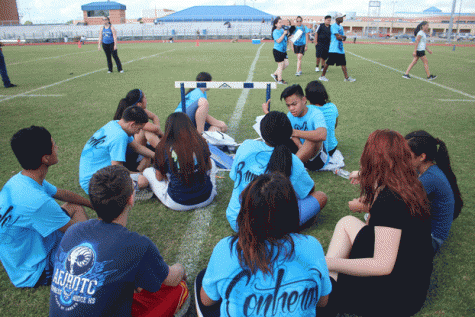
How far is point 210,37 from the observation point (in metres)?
43.8

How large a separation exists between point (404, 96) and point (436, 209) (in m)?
6.95

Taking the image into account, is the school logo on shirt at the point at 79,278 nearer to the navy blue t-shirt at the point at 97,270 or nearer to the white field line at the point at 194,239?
the navy blue t-shirt at the point at 97,270

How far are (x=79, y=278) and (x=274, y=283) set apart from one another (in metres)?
0.91

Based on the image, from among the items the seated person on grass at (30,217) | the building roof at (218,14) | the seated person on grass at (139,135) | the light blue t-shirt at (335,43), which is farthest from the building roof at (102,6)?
the seated person on grass at (30,217)

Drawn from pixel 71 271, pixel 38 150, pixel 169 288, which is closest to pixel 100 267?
pixel 71 271

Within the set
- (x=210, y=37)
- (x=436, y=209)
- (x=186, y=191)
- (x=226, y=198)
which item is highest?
(x=210, y=37)

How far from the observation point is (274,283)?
1.35m

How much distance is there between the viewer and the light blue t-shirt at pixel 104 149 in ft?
10.6

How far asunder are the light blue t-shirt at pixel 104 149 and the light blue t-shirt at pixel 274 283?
2.19m

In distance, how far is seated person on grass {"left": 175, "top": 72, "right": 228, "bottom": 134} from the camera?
16.0ft

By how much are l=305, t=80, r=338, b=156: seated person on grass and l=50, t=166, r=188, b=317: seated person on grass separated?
3.13 meters

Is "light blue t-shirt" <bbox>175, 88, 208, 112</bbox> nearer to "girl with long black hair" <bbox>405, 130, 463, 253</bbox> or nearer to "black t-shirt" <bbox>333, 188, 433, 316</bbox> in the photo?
"girl with long black hair" <bbox>405, 130, 463, 253</bbox>

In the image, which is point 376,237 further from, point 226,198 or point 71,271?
point 226,198

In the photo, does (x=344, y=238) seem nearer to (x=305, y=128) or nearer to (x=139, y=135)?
(x=305, y=128)
